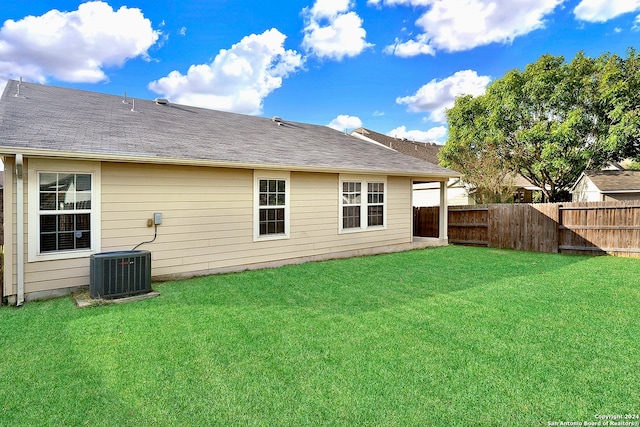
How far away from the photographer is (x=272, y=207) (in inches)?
316

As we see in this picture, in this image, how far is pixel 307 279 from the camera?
6730mm

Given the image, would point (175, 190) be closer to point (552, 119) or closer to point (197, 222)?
point (197, 222)

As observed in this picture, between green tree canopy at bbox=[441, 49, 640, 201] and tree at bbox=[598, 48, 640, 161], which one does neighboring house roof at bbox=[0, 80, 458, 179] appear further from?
tree at bbox=[598, 48, 640, 161]

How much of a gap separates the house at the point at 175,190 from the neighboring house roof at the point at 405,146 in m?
13.6

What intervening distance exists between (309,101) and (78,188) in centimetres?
1616

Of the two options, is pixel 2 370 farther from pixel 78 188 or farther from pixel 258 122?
pixel 258 122

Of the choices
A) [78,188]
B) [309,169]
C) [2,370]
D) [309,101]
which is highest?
[309,101]

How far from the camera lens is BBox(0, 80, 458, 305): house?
5.43 m

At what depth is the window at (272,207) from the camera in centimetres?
787

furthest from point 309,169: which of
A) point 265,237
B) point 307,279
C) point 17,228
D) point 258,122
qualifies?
point 17,228

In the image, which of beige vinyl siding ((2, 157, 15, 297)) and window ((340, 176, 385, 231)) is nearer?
beige vinyl siding ((2, 157, 15, 297))

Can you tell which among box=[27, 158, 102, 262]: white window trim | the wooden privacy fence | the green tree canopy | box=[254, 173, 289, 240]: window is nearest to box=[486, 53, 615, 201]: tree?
the green tree canopy

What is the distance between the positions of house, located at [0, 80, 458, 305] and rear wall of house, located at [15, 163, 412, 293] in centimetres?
2

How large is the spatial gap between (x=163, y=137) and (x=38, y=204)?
8.83 ft
